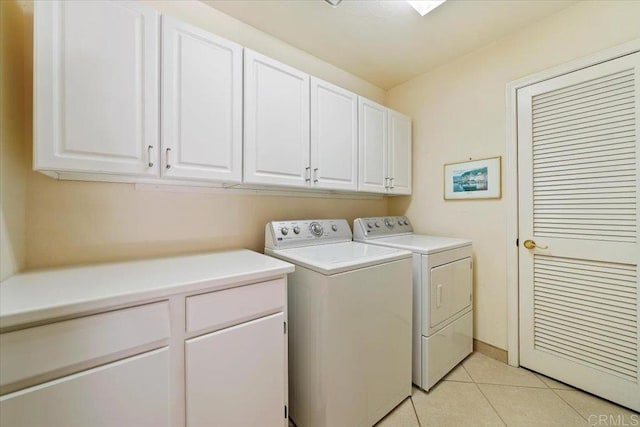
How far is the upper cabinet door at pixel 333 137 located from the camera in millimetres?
1831

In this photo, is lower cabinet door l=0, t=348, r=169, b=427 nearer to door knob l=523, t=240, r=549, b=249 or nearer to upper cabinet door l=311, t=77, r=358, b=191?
upper cabinet door l=311, t=77, r=358, b=191

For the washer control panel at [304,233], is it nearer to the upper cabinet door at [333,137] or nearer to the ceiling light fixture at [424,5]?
the upper cabinet door at [333,137]

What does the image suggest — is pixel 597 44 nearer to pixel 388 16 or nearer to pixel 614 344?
pixel 388 16

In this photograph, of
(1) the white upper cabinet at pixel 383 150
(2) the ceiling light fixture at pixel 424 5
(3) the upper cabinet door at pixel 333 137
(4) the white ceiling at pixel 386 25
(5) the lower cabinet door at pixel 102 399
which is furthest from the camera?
(1) the white upper cabinet at pixel 383 150

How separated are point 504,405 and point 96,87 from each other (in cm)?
276

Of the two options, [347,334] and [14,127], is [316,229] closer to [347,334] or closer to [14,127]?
[347,334]

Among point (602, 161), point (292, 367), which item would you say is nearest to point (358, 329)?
point (292, 367)

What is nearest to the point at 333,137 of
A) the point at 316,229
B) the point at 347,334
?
the point at 316,229

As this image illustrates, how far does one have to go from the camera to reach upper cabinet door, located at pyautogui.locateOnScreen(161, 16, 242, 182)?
1.26 m

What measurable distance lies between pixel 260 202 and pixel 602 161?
2.26 m

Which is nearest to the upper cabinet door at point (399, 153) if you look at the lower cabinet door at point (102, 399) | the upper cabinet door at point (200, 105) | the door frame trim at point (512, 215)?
the door frame trim at point (512, 215)

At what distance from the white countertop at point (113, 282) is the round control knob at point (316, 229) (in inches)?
21.5

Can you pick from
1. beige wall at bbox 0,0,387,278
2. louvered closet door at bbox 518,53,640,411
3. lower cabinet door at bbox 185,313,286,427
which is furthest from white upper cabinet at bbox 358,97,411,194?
lower cabinet door at bbox 185,313,286,427

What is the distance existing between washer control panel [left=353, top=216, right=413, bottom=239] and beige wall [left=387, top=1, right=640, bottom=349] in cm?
19
